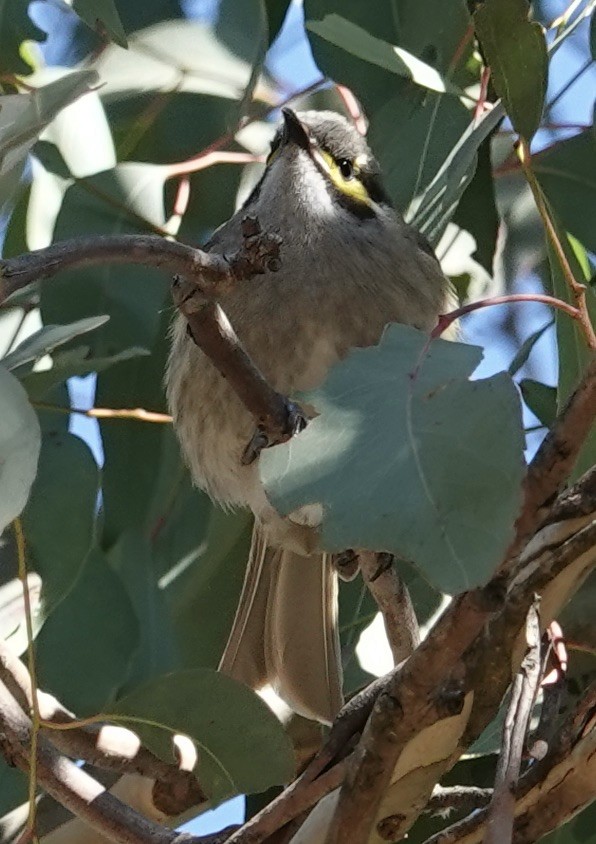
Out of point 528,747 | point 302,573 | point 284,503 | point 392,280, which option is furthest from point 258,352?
point 284,503

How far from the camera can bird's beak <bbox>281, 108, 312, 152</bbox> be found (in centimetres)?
200

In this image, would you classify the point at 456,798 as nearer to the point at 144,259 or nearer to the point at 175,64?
the point at 144,259

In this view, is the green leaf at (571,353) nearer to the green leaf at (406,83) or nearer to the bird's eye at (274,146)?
the green leaf at (406,83)

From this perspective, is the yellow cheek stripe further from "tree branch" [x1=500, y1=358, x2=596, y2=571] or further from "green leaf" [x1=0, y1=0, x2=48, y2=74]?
"tree branch" [x1=500, y1=358, x2=596, y2=571]

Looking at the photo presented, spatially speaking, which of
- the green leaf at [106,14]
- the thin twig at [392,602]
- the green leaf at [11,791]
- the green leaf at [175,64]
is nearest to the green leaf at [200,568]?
the green leaf at [11,791]

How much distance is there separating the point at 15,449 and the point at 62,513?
647 mm

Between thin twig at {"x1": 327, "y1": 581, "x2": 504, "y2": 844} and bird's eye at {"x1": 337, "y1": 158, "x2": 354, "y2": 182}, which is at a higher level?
bird's eye at {"x1": 337, "y1": 158, "x2": 354, "y2": 182}

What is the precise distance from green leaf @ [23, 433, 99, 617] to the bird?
0.28 m

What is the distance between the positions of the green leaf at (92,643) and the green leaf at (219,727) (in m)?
0.33

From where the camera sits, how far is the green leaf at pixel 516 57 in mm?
1249

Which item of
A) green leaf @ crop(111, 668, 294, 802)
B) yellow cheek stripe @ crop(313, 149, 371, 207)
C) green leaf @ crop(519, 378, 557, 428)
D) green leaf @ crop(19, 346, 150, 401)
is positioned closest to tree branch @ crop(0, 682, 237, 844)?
green leaf @ crop(111, 668, 294, 802)

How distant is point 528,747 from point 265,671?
2.18 feet

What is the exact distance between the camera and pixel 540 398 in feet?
5.74

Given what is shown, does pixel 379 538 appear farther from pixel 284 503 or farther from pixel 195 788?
pixel 195 788
